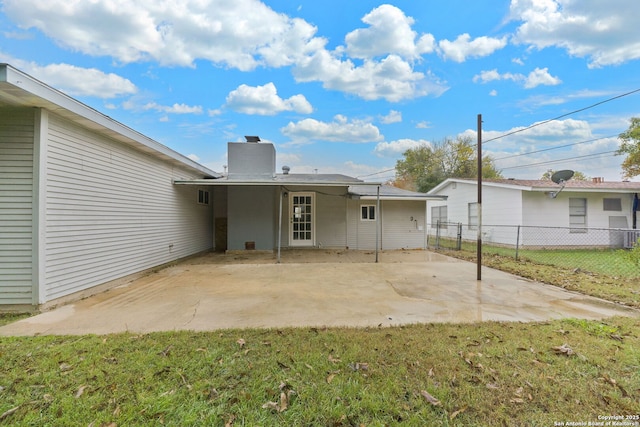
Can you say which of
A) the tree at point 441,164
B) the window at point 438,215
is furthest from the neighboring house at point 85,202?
the tree at point 441,164

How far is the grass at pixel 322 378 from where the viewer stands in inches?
72.4

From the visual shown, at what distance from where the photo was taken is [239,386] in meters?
2.14

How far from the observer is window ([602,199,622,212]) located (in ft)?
38.5

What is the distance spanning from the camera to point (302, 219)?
10.8 metres

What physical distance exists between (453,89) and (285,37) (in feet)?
27.9

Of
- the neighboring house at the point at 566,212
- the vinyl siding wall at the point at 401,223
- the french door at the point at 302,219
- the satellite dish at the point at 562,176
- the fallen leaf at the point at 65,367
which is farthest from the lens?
the vinyl siding wall at the point at 401,223

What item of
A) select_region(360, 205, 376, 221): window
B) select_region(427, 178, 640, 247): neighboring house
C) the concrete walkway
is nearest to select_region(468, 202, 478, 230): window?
select_region(427, 178, 640, 247): neighboring house

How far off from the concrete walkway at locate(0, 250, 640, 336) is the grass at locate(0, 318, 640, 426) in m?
Answer: 0.46

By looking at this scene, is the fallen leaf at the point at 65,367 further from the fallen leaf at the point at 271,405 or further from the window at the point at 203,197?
the window at the point at 203,197

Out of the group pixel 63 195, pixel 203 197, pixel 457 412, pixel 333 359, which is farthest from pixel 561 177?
pixel 63 195

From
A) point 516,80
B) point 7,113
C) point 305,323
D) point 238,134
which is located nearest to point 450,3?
point 516,80

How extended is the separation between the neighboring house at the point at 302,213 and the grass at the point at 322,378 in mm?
6909

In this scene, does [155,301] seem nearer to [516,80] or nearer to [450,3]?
[450,3]

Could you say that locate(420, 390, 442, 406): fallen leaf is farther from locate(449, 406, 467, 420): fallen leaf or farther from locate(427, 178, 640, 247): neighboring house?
locate(427, 178, 640, 247): neighboring house
